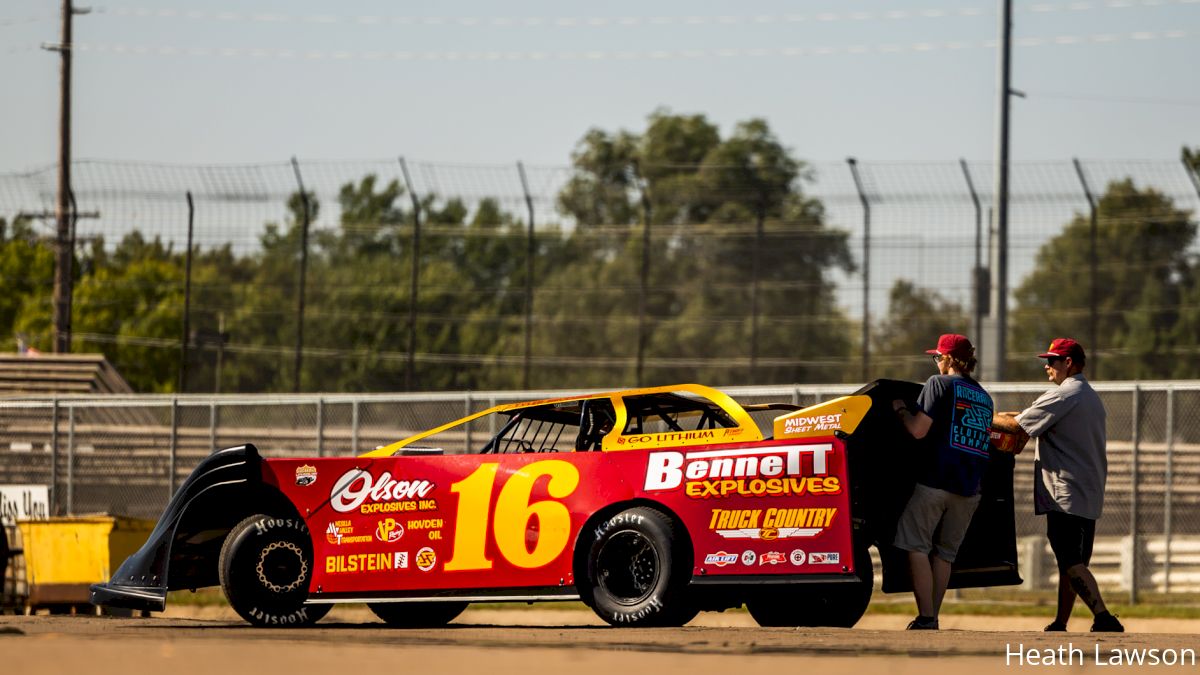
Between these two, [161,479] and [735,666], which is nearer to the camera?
[735,666]

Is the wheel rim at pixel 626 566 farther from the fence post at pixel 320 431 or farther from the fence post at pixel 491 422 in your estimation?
the fence post at pixel 320 431

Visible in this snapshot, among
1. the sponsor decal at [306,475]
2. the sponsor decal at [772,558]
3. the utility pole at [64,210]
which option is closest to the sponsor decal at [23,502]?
the sponsor decal at [306,475]

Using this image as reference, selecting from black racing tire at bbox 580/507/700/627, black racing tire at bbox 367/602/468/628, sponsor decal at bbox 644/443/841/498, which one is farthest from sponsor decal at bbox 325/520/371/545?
sponsor decal at bbox 644/443/841/498

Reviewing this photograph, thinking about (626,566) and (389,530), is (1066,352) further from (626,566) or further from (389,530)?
(389,530)

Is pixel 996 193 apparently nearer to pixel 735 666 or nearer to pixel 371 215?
pixel 735 666

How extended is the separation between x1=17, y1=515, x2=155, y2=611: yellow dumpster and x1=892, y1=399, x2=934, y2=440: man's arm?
7.77 metres

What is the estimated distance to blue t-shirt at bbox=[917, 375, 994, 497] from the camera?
34.2ft

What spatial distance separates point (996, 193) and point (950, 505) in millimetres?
13452

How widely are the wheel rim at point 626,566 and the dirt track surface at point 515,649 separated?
0.25m

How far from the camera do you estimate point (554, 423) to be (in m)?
11.3

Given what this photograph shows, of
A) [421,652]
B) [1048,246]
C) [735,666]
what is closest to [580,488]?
[421,652]

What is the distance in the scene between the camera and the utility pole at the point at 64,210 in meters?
32.0

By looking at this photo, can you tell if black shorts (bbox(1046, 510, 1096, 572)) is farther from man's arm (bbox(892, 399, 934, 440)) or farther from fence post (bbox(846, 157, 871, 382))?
fence post (bbox(846, 157, 871, 382))

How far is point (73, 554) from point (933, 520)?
8183 millimetres
